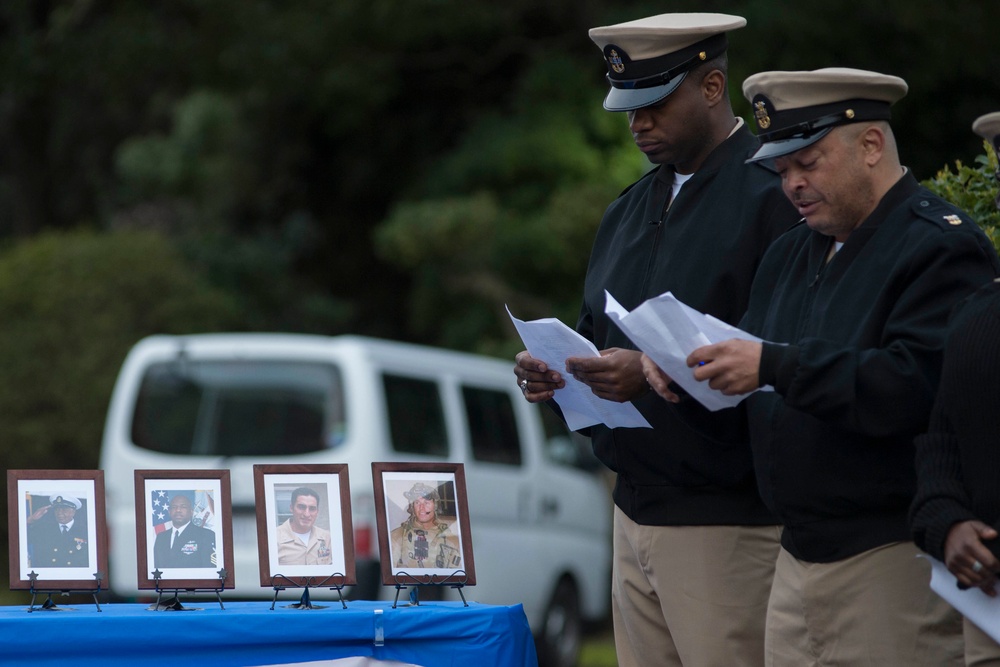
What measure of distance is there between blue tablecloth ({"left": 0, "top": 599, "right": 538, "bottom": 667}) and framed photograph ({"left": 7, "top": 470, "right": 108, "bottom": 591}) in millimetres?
81

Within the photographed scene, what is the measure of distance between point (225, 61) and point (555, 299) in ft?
14.0

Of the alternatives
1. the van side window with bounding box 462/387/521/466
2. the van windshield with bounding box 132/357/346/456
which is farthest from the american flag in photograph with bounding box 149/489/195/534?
the van side window with bounding box 462/387/521/466

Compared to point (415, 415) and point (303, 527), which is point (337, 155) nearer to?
point (415, 415)

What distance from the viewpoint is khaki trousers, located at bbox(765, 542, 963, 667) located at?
2.58 meters

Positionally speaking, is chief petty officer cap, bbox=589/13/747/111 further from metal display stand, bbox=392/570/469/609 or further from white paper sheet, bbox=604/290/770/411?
metal display stand, bbox=392/570/469/609

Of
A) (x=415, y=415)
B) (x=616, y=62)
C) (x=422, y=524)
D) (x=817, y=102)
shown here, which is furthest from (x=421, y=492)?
(x=415, y=415)

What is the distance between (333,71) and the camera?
41.6ft

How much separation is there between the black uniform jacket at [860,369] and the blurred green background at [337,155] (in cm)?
532

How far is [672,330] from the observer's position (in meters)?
2.55

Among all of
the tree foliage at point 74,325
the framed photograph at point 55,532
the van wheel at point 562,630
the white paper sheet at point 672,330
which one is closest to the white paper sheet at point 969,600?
the white paper sheet at point 672,330

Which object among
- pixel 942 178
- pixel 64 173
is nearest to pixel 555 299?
pixel 942 178

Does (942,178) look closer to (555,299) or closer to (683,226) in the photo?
(683,226)

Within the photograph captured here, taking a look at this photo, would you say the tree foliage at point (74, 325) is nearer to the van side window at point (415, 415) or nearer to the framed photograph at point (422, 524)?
the van side window at point (415, 415)

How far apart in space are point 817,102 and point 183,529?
1.68 meters
